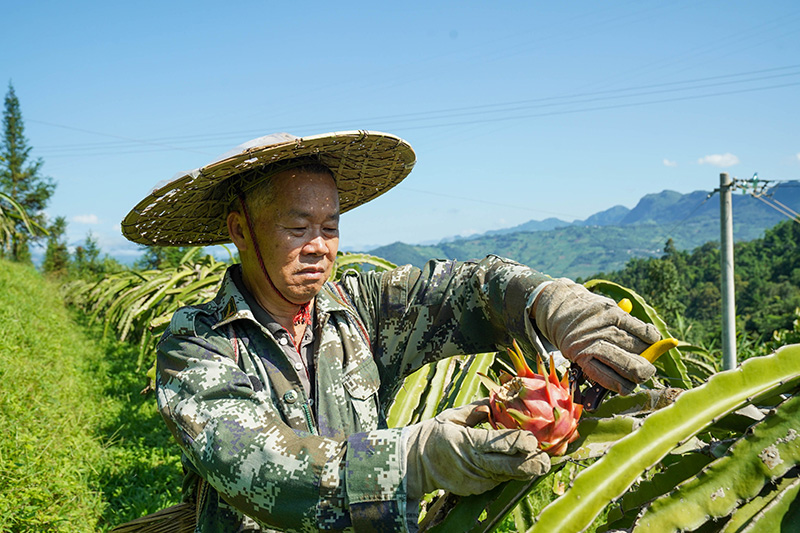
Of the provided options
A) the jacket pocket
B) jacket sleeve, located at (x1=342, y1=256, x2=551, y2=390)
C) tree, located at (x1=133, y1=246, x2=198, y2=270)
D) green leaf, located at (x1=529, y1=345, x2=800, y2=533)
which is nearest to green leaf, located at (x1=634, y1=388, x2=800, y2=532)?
green leaf, located at (x1=529, y1=345, x2=800, y2=533)

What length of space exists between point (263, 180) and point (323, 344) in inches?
20.9

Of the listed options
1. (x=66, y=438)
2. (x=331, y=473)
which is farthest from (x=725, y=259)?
(x=331, y=473)

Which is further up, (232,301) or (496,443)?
(232,301)

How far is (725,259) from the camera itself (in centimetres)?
1204

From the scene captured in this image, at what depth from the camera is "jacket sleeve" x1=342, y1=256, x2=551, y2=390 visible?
72.4 inches

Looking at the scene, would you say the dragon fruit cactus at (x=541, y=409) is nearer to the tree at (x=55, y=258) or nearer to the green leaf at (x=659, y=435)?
the green leaf at (x=659, y=435)

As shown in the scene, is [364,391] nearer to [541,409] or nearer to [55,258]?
[541,409]

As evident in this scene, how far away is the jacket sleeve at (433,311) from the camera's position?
1.84 m

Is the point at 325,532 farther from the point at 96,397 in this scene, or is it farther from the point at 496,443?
the point at 96,397

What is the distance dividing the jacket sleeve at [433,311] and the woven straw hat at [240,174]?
38 cm

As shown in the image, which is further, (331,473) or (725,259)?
(725,259)

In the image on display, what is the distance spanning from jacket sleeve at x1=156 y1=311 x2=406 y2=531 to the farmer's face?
19.6 inches

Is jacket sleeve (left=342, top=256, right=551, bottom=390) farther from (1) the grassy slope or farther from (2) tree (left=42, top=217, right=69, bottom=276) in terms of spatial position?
(2) tree (left=42, top=217, right=69, bottom=276)

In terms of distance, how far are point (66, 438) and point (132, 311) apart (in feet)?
4.76
